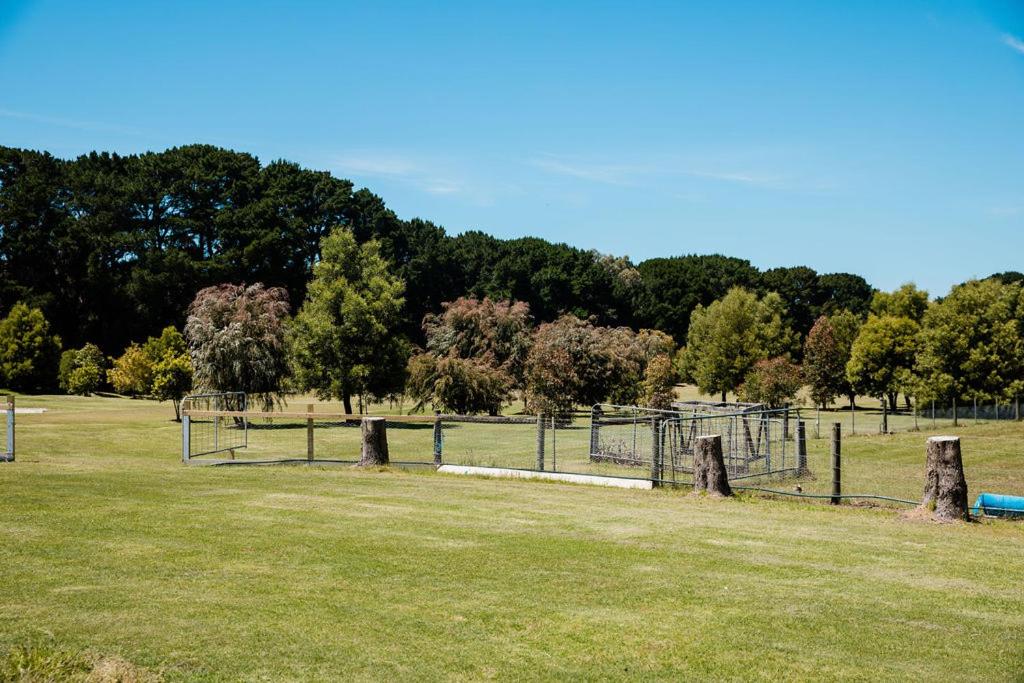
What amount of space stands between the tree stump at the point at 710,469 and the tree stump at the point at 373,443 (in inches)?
296

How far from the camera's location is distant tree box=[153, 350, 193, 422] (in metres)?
49.1

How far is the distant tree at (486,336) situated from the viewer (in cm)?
5550

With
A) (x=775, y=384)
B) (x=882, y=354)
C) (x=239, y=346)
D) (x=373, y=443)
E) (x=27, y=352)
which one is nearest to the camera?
(x=373, y=443)

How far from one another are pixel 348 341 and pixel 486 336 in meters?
10.1

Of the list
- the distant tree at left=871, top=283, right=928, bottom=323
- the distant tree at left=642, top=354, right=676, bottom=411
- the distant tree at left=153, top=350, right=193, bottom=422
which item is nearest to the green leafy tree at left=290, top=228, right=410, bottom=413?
the distant tree at left=153, top=350, right=193, bottom=422

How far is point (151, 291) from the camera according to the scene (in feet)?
258

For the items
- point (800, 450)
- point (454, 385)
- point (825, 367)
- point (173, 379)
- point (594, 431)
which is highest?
point (825, 367)

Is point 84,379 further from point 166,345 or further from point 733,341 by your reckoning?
point 733,341

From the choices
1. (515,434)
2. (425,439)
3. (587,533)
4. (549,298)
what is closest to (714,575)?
(587,533)

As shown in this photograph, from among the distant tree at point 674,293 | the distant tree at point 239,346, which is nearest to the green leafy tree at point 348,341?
the distant tree at point 239,346

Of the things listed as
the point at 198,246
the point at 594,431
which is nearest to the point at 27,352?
the point at 198,246

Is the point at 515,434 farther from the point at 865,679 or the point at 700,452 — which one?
the point at 865,679

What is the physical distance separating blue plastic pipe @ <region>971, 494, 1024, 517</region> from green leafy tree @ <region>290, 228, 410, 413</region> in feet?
120

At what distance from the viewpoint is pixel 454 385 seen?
49750 mm
